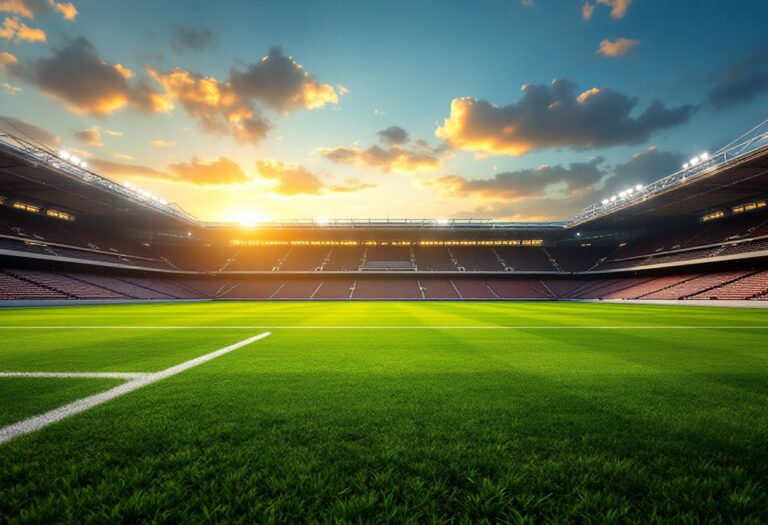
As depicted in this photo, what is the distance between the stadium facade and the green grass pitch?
2366 cm

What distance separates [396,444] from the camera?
2053 mm

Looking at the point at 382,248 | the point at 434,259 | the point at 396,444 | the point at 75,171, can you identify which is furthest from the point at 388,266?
the point at 396,444

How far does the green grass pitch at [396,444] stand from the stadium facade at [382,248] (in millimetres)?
23662

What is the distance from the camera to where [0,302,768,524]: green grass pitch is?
1440 mm

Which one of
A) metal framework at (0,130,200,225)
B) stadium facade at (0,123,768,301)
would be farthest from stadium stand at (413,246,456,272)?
metal framework at (0,130,200,225)

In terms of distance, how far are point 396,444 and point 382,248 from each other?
42549 millimetres

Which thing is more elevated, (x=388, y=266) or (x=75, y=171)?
(x=75, y=171)

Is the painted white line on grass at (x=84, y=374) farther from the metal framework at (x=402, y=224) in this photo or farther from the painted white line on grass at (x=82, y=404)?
the metal framework at (x=402, y=224)

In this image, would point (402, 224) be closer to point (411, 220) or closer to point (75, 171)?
point (411, 220)

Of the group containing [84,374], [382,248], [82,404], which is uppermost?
[382,248]

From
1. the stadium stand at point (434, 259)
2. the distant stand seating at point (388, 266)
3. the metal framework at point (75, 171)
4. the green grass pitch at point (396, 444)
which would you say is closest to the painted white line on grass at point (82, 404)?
the green grass pitch at point (396, 444)

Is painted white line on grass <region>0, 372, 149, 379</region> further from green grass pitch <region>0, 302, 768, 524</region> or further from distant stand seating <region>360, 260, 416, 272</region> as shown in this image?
distant stand seating <region>360, 260, 416, 272</region>

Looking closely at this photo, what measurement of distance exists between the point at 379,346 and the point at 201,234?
44.4m

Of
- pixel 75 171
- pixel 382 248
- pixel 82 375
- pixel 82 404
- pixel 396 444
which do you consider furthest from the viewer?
pixel 382 248
